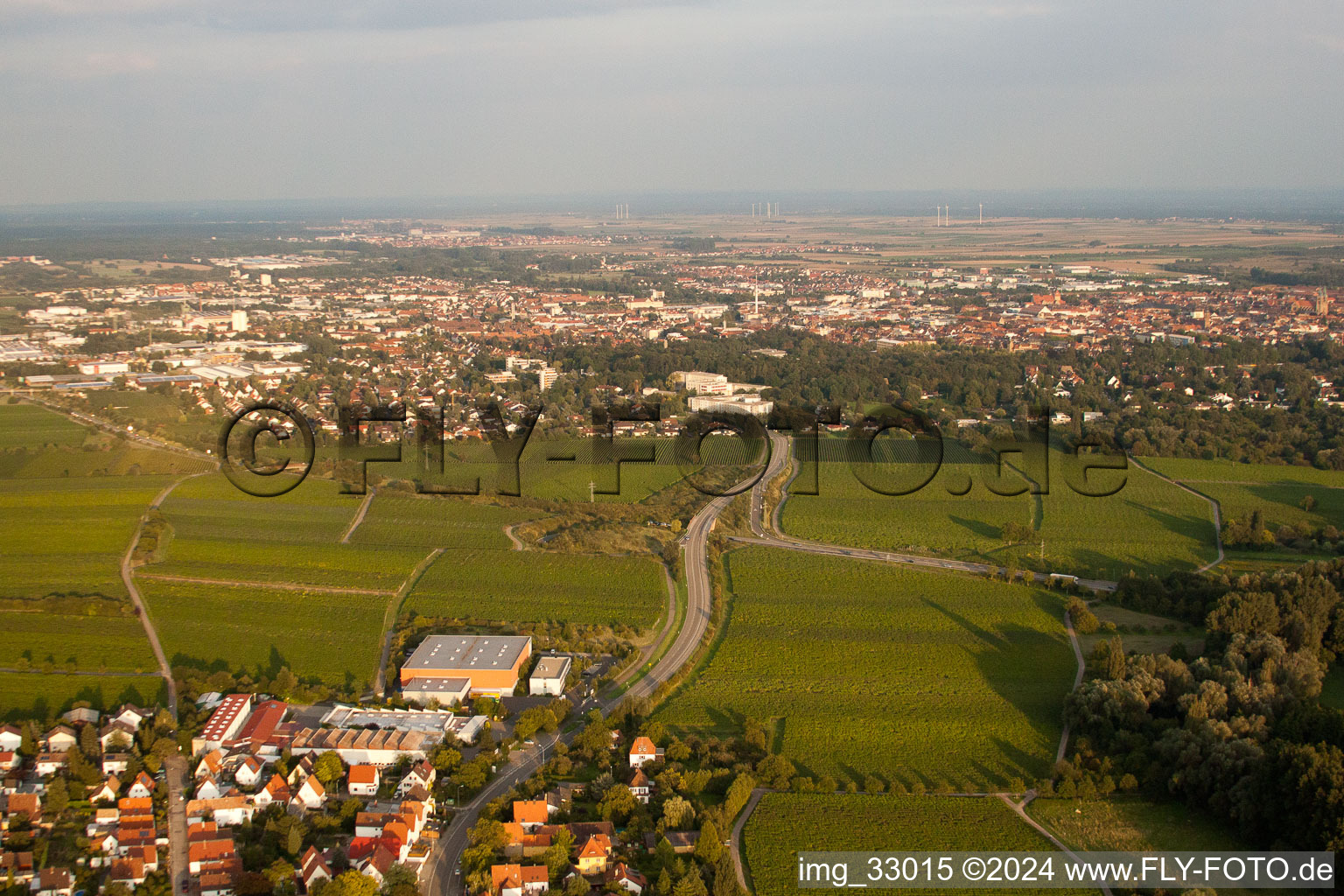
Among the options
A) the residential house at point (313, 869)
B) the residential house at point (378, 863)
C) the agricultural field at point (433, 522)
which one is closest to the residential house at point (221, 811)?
the residential house at point (313, 869)

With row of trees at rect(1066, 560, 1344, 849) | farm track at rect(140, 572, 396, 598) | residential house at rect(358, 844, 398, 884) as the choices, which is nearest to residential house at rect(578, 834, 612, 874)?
residential house at rect(358, 844, 398, 884)

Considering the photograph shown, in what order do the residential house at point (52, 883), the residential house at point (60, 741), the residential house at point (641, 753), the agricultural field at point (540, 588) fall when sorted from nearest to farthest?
1. the residential house at point (52, 883)
2. the residential house at point (641, 753)
3. the residential house at point (60, 741)
4. the agricultural field at point (540, 588)

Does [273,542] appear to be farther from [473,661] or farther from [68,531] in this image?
[473,661]

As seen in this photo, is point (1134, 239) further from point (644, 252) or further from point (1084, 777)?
point (1084, 777)

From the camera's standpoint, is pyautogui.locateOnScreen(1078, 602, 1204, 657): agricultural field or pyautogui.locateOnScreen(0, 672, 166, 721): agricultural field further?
pyautogui.locateOnScreen(1078, 602, 1204, 657): agricultural field

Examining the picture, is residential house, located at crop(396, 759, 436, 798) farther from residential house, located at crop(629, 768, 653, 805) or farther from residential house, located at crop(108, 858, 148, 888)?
residential house, located at crop(108, 858, 148, 888)

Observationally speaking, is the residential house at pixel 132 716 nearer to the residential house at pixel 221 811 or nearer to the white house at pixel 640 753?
the residential house at pixel 221 811
